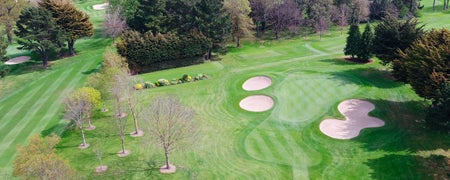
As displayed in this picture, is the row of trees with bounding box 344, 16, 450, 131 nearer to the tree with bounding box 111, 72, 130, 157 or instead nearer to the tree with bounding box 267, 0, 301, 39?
the tree with bounding box 267, 0, 301, 39

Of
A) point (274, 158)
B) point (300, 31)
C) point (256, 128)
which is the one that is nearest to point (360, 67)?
point (256, 128)

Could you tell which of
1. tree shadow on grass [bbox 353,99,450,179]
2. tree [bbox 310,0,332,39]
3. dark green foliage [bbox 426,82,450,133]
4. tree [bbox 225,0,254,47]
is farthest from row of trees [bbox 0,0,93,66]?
dark green foliage [bbox 426,82,450,133]

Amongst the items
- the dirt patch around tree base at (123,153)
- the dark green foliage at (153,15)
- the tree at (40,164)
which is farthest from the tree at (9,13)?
the tree at (40,164)

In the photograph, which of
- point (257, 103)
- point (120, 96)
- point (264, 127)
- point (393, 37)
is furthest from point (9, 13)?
point (393, 37)

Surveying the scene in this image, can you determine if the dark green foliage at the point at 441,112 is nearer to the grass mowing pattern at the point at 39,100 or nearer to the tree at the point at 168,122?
the tree at the point at 168,122

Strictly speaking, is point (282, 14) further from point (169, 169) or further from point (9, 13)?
point (9, 13)

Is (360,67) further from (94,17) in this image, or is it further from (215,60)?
(94,17)
